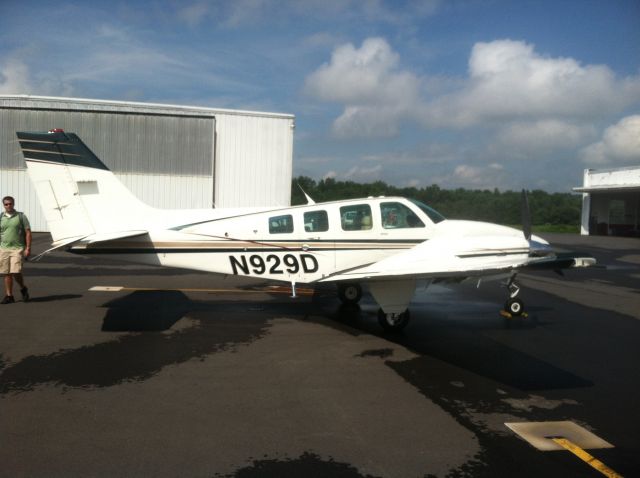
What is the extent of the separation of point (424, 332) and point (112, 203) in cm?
A: 606

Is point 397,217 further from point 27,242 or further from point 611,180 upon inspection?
point 611,180

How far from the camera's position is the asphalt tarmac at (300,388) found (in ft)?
13.9

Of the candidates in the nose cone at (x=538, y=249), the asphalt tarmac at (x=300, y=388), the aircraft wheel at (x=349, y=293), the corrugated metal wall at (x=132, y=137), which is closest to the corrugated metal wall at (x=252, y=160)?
the corrugated metal wall at (x=132, y=137)

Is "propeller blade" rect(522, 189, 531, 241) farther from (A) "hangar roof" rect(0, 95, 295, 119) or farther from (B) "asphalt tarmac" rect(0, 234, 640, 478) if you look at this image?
(A) "hangar roof" rect(0, 95, 295, 119)

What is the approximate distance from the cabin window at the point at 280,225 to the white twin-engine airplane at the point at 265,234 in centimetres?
2

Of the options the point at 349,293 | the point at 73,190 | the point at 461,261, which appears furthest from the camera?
the point at 349,293

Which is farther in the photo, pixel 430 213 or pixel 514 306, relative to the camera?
pixel 514 306

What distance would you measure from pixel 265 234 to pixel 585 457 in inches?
245

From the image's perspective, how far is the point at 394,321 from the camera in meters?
8.77

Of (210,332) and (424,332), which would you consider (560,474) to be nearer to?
(424,332)

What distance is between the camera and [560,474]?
13.3ft

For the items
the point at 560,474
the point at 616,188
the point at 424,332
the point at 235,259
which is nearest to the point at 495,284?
the point at 424,332

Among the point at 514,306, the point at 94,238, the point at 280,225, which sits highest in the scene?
the point at 280,225

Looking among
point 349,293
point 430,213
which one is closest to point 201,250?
point 349,293
